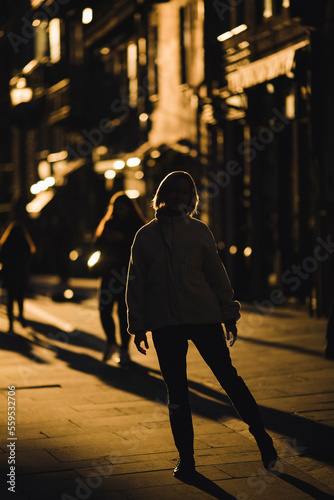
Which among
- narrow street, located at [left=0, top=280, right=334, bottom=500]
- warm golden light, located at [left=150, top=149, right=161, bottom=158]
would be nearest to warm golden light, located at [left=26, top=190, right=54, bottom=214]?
warm golden light, located at [left=150, top=149, right=161, bottom=158]

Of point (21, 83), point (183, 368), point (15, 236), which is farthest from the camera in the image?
point (21, 83)

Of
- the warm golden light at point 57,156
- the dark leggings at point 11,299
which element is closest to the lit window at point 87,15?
the warm golden light at point 57,156

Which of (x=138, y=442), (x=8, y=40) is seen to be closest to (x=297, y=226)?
(x=138, y=442)

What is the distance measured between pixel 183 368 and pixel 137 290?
1.66 ft

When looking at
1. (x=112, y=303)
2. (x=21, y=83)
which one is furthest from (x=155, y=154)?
(x=21, y=83)

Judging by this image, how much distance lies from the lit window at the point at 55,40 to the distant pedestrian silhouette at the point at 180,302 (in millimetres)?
27303

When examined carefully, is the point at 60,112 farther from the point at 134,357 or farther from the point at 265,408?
the point at 265,408

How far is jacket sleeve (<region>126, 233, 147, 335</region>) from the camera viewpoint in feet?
17.5

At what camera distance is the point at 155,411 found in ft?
24.0

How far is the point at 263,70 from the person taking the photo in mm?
16312

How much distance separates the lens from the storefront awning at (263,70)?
1523 cm

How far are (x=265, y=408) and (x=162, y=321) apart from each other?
7.64 feet

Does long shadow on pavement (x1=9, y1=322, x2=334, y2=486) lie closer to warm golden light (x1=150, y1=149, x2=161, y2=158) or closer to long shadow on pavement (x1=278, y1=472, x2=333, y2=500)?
long shadow on pavement (x1=278, y1=472, x2=333, y2=500)

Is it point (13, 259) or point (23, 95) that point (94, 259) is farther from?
point (23, 95)
